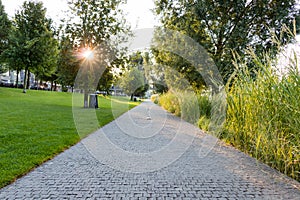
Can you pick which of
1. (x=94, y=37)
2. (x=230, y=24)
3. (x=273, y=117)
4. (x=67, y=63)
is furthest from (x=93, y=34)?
(x=273, y=117)

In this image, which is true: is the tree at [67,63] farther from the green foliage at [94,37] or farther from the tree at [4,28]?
the tree at [4,28]

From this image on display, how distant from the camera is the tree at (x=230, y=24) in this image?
9.34 m

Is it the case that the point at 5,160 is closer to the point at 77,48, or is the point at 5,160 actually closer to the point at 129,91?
the point at 77,48

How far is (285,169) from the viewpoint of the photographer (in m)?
3.35

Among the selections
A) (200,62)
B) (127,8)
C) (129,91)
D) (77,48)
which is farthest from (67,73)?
(129,91)

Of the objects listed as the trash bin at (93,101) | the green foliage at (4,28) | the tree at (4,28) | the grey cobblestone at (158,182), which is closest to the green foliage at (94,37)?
the trash bin at (93,101)

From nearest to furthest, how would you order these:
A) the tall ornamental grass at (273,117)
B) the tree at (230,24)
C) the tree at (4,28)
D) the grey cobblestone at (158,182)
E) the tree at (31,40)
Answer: the grey cobblestone at (158,182) < the tall ornamental grass at (273,117) < the tree at (230,24) < the tree at (31,40) < the tree at (4,28)

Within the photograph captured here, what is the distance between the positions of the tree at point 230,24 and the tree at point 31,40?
17795 mm

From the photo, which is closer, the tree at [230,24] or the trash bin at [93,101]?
the tree at [230,24]

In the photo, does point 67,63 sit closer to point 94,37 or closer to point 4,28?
point 94,37

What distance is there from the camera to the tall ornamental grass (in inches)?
124

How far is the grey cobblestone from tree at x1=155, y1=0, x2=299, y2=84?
6.16 meters

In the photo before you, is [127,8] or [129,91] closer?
[127,8]

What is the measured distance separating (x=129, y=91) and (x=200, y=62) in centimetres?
2694
